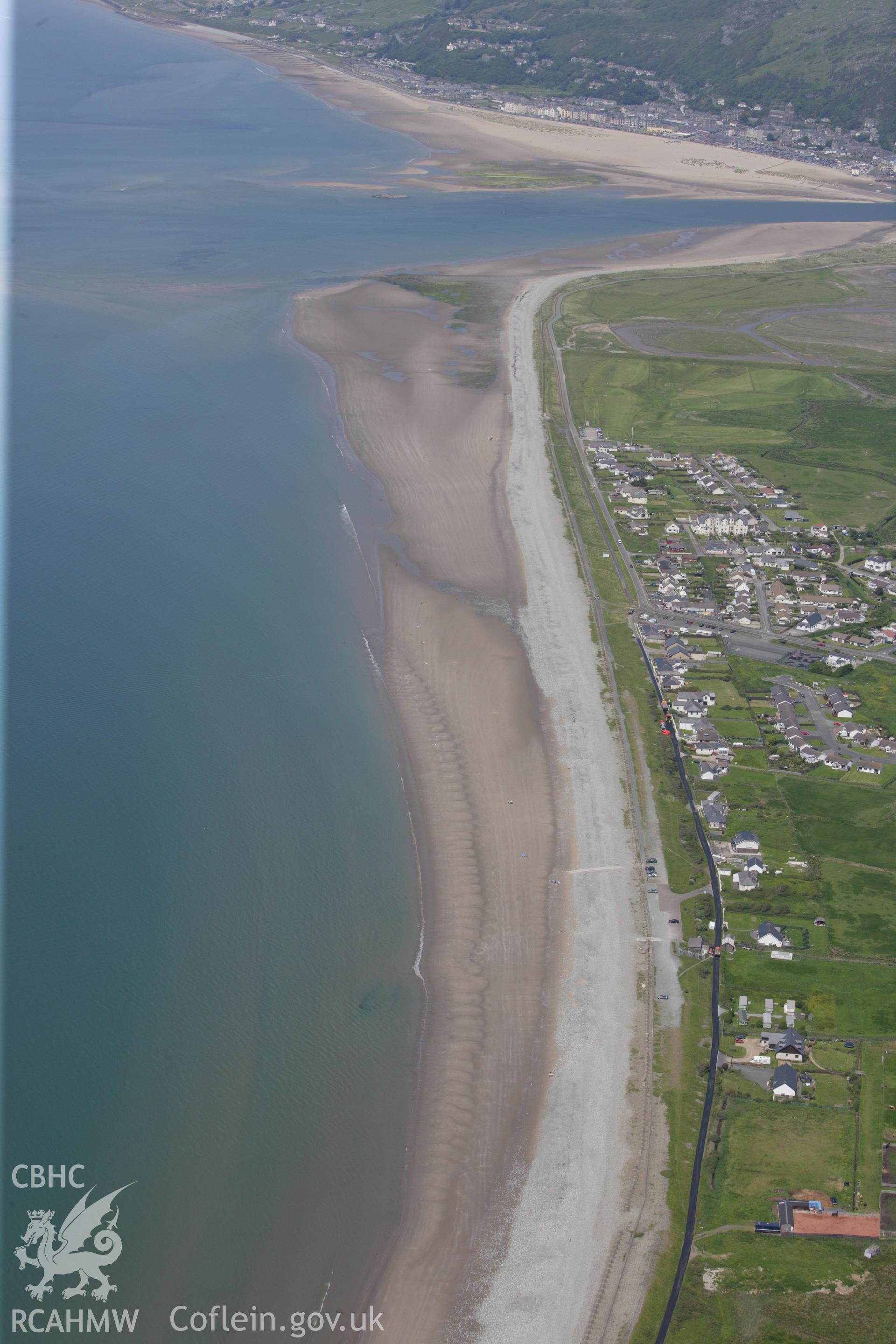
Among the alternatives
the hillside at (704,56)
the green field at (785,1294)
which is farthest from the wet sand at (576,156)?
the green field at (785,1294)

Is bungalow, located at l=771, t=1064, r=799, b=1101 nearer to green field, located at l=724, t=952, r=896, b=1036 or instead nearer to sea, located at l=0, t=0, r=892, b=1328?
green field, located at l=724, t=952, r=896, b=1036

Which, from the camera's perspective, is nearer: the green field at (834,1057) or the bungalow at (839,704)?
the green field at (834,1057)

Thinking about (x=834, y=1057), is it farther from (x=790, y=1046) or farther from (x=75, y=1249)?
(x=75, y=1249)

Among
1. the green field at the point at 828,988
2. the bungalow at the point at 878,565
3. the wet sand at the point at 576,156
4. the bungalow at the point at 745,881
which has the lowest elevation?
the green field at the point at 828,988

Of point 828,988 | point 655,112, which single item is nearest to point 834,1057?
point 828,988

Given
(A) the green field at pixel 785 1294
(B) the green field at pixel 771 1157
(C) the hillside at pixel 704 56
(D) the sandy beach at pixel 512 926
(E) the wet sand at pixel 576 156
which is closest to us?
(A) the green field at pixel 785 1294

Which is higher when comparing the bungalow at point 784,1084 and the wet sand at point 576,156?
the wet sand at point 576,156

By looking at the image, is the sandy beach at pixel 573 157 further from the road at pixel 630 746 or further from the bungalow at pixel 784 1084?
the bungalow at pixel 784 1084
